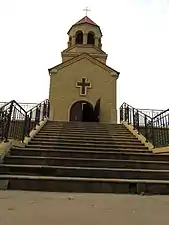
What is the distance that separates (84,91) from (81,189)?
50.2ft

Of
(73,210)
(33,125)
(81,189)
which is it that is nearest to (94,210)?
(73,210)

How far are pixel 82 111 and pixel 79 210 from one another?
16917 millimetres

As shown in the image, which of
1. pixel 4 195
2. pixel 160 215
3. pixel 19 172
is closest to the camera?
pixel 160 215

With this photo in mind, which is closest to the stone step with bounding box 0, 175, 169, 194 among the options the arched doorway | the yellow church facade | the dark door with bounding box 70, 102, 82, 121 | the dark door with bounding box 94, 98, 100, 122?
the yellow church facade

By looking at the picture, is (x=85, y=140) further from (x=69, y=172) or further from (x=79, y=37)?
(x=79, y=37)

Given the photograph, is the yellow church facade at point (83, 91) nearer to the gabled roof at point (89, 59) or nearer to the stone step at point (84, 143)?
the gabled roof at point (89, 59)

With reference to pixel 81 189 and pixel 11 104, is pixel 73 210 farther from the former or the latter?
pixel 11 104

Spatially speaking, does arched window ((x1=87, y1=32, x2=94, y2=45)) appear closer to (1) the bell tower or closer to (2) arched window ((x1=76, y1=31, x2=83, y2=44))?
(1) the bell tower

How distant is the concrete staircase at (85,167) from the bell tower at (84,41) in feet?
48.7

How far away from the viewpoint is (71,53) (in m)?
23.0

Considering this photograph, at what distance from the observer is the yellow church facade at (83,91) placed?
61.3 ft

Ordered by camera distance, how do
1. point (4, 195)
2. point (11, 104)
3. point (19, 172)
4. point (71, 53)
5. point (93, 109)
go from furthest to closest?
point (71, 53), point (93, 109), point (11, 104), point (19, 172), point (4, 195)

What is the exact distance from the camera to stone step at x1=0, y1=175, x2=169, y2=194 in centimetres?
435

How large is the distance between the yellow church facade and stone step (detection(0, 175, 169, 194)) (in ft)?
43.3
